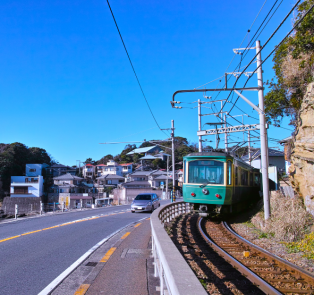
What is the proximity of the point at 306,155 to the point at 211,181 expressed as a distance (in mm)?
3918

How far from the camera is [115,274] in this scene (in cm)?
554

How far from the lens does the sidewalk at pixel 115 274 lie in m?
4.72

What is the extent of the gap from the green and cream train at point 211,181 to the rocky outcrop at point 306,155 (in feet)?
8.61

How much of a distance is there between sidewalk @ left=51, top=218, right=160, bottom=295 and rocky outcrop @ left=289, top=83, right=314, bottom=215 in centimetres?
643

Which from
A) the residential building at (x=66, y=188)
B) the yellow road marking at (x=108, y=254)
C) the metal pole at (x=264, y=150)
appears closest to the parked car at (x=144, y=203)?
the metal pole at (x=264, y=150)

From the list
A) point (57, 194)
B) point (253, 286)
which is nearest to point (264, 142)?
point (253, 286)

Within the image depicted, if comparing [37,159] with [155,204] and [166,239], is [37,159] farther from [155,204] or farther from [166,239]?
[166,239]

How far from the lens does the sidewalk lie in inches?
186

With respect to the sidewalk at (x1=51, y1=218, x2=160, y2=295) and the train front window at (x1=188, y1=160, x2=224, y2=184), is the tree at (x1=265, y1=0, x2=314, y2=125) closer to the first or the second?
the train front window at (x1=188, y1=160, x2=224, y2=184)

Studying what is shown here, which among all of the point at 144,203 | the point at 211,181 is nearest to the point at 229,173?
the point at 211,181

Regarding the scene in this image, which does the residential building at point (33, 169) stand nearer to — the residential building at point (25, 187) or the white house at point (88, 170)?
the residential building at point (25, 187)

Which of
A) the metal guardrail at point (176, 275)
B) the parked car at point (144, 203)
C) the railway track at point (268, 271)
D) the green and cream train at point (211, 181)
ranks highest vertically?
the green and cream train at point (211, 181)

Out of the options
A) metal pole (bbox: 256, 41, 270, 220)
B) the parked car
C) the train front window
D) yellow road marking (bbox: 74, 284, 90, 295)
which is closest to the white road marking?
yellow road marking (bbox: 74, 284, 90, 295)

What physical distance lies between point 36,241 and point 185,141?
83301 millimetres
